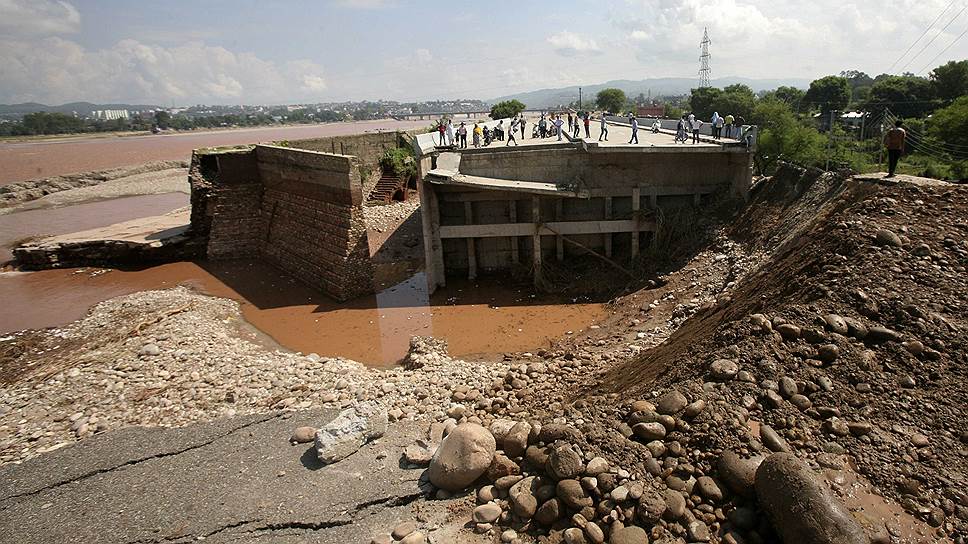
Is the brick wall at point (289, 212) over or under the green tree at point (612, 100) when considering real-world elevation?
under

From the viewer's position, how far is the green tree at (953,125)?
66.1ft

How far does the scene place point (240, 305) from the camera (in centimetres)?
1653

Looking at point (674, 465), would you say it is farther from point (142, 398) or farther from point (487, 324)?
point (142, 398)

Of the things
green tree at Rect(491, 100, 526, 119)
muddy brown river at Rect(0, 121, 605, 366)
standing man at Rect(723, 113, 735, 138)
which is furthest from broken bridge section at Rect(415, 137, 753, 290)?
green tree at Rect(491, 100, 526, 119)

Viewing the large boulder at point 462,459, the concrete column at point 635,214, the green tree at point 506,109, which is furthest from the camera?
the green tree at point 506,109

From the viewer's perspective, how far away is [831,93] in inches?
2143

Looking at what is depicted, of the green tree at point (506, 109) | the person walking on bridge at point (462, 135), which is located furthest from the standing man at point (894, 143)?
the green tree at point (506, 109)

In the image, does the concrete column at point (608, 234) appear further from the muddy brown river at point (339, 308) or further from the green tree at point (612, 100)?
the green tree at point (612, 100)

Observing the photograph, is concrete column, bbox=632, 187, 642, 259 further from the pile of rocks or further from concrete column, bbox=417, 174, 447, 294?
the pile of rocks

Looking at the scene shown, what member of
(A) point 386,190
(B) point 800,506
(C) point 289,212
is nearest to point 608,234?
(C) point 289,212

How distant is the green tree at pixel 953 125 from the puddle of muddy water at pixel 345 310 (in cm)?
1706

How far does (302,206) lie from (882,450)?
16.9m

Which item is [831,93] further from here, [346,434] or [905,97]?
[346,434]

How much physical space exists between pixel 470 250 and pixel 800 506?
12648mm
